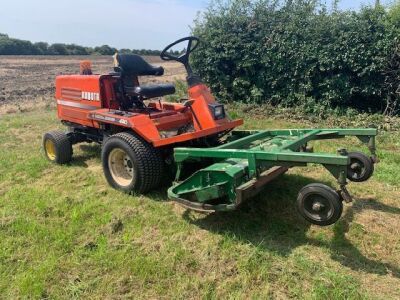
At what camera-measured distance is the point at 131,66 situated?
5555 millimetres

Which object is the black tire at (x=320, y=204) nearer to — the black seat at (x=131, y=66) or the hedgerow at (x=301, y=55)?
the black seat at (x=131, y=66)

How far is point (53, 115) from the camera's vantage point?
33.2 feet

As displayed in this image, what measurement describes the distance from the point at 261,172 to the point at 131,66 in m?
2.63

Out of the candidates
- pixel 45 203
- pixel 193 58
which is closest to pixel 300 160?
pixel 45 203

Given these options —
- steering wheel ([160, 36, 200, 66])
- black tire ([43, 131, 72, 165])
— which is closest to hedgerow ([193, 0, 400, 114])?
steering wheel ([160, 36, 200, 66])

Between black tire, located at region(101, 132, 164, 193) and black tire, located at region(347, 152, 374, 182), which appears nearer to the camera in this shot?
black tire, located at region(347, 152, 374, 182)

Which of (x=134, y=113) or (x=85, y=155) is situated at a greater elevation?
(x=134, y=113)

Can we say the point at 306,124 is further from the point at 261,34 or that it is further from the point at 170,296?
the point at 170,296

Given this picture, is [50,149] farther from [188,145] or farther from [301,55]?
[301,55]

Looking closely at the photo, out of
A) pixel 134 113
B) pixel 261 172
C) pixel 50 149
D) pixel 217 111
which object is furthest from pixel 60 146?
pixel 261 172

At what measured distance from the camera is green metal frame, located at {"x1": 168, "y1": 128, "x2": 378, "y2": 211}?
10.9ft

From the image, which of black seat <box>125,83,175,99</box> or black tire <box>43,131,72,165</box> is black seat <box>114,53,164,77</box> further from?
black tire <box>43,131,72,165</box>

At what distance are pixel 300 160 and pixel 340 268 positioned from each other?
0.90 meters

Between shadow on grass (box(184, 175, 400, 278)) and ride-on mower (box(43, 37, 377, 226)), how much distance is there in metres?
0.29
